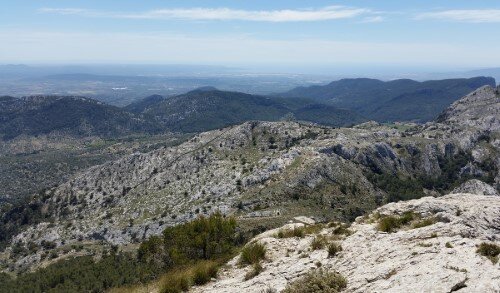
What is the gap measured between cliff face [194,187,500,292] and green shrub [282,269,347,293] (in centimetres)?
50

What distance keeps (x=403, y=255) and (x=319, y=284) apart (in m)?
4.56

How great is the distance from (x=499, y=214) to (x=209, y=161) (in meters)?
136

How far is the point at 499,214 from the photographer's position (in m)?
26.4

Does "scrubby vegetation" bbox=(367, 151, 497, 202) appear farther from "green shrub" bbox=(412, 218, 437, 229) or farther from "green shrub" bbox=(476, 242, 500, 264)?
"green shrub" bbox=(476, 242, 500, 264)

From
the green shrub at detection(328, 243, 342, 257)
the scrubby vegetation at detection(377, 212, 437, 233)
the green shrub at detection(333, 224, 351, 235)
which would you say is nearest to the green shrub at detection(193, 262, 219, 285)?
the green shrub at detection(328, 243, 342, 257)

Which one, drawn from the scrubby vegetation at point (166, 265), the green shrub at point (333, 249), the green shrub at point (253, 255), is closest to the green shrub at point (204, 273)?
the scrubby vegetation at point (166, 265)

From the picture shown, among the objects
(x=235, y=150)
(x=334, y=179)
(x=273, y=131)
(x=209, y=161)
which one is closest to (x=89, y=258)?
(x=209, y=161)

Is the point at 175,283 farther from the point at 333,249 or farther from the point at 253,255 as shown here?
the point at 333,249

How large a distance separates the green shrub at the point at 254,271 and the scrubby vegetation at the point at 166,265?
2.36m

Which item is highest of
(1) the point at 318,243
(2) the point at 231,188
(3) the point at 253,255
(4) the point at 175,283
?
(1) the point at 318,243

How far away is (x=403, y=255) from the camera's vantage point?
19078 mm

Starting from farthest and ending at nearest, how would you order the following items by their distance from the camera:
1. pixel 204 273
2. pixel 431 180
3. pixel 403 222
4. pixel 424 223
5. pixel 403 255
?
pixel 431 180 < pixel 403 222 < pixel 424 223 < pixel 204 273 < pixel 403 255

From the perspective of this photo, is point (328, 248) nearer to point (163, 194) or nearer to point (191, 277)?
point (191, 277)

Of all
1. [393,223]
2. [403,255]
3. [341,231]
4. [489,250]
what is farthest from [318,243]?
[489,250]
